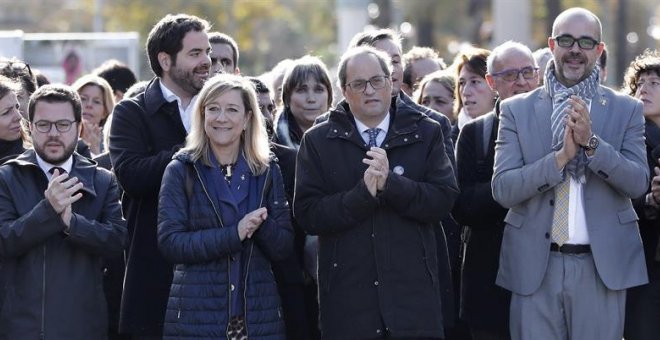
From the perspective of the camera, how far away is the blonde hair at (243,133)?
24.4ft

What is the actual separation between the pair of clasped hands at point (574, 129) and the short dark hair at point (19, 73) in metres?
3.70

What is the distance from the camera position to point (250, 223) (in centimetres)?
712

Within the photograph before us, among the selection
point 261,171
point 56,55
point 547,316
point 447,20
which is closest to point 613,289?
point 547,316

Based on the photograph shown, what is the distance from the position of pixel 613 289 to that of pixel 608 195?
1.65 feet

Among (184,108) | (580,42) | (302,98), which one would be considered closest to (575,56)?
(580,42)

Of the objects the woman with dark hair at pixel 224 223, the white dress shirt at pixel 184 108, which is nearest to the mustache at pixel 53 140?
the woman with dark hair at pixel 224 223

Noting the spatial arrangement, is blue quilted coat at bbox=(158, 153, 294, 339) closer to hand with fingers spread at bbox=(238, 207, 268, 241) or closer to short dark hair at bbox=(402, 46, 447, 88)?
hand with fingers spread at bbox=(238, 207, 268, 241)

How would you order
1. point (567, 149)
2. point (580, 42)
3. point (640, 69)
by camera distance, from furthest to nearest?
point (640, 69)
point (580, 42)
point (567, 149)

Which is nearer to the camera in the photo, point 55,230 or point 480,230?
point 55,230

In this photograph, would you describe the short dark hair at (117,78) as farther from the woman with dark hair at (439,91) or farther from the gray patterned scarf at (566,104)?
the gray patterned scarf at (566,104)

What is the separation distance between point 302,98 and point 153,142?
1174mm

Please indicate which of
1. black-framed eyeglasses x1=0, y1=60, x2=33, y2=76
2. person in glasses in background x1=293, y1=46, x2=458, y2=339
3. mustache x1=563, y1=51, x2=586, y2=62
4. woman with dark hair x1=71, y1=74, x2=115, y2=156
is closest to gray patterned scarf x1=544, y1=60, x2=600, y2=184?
mustache x1=563, y1=51, x2=586, y2=62

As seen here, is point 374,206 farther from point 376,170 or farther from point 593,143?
point 593,143

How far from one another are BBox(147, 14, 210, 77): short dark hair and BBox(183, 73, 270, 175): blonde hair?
26.8 inches
